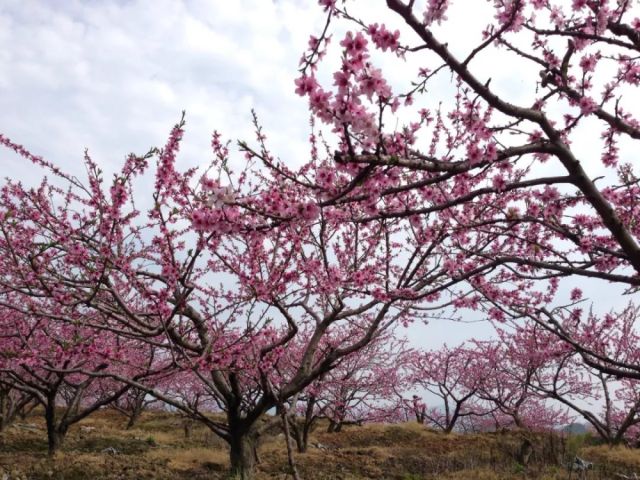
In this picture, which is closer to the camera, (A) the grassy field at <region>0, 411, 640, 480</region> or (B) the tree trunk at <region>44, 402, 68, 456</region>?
(A) the grassy field at <region>0, 411, 640, 480</region>

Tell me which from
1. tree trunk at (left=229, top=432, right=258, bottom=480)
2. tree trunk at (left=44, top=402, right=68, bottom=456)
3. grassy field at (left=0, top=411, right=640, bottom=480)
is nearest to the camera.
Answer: tree trunk at (left=229, top=432, right=258, bottom=480)

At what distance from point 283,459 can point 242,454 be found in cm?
446

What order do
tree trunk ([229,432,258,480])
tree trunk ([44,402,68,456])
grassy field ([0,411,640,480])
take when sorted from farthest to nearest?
tree trunk ([44,402,68,456]) < grassy field ([0,411,640,480]) < tree trunk ([229,432,258,480])

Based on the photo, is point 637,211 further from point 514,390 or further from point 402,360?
point 402,360

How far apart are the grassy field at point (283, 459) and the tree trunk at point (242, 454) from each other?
122 centimetres

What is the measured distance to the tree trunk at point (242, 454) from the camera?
8258 millimetres

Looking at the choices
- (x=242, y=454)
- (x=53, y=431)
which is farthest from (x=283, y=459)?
(x=53, y=431)

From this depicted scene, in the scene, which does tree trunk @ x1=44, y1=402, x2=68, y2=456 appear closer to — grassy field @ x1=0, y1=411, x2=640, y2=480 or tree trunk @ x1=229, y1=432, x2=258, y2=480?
grassy field @ x1=0, y1=411, x2=640, y2=480

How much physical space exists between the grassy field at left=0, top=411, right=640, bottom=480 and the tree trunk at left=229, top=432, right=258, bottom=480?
4.01 feet

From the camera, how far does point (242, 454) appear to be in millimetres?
8328

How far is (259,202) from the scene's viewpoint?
146 inches

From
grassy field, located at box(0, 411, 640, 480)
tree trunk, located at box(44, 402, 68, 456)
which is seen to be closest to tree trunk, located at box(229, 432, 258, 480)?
grassy field, located at box(0, 411, 640, 480)

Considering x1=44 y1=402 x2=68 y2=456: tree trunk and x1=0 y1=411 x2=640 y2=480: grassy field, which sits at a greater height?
x1=44 y1=402 x2=68 y2=456: tree trunk

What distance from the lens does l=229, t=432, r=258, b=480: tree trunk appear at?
8.26 meters
